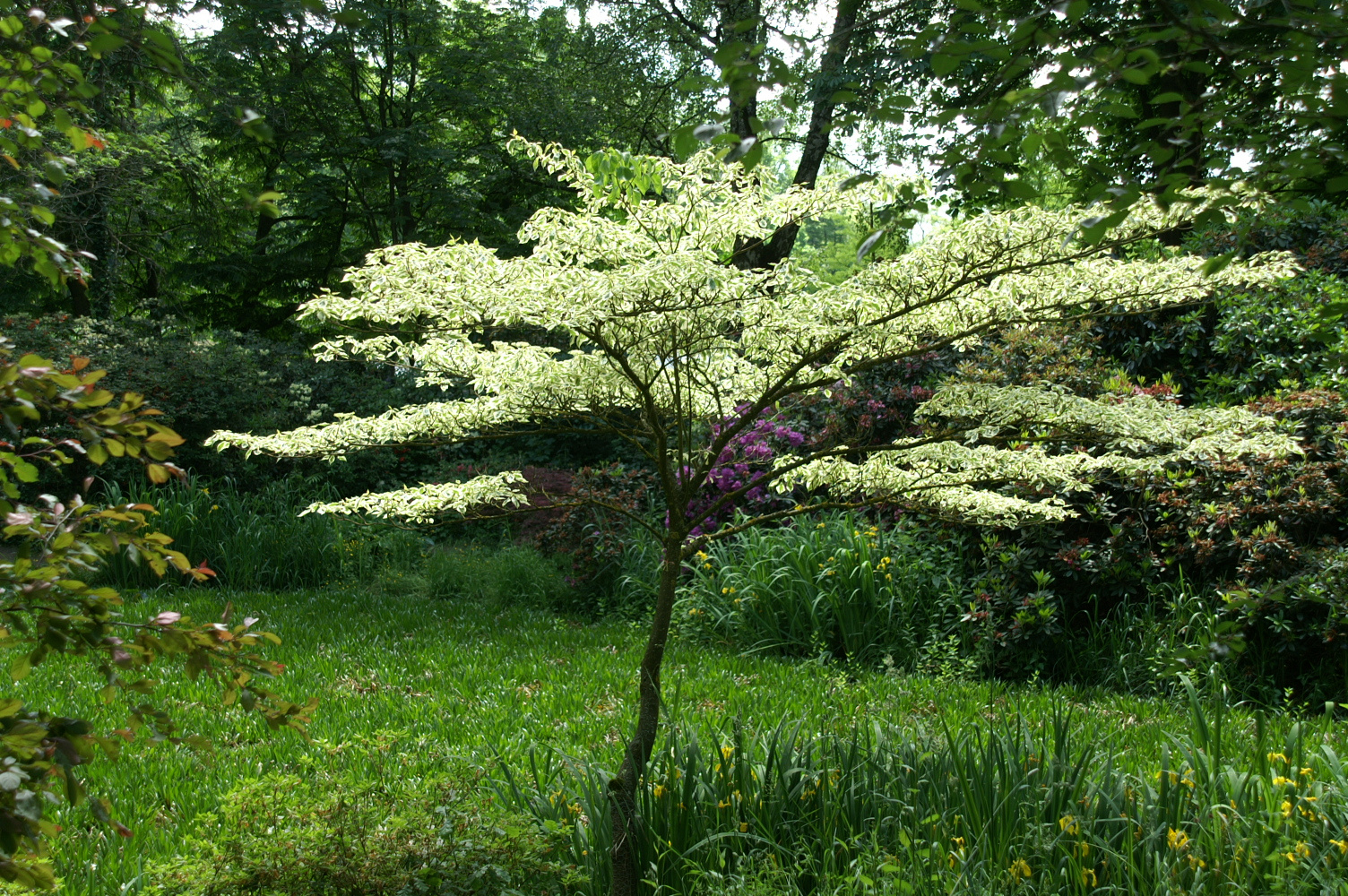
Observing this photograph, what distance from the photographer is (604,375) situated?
312cm

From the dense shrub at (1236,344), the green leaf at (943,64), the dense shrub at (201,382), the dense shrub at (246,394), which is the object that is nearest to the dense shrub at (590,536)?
the dense shrub at (246,394)

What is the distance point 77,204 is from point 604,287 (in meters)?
12.1

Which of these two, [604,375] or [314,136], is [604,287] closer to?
[604,375]

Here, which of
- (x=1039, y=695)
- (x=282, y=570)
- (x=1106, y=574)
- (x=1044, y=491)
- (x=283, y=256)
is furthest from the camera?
(x=283, y=256)

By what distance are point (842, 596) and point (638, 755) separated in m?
3.37

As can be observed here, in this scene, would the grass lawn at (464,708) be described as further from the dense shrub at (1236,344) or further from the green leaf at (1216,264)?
the dense shrub at (1236,344)

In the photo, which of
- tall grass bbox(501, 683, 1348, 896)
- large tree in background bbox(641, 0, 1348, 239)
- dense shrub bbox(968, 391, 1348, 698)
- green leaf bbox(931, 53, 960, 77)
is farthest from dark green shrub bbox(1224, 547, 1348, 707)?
green leaf bbox(931, 53, 960, 77)

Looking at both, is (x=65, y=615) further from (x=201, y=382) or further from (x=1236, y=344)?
(x=201, y=382)

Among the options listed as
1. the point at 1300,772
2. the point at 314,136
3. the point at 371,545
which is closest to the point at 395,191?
the point at 314,136

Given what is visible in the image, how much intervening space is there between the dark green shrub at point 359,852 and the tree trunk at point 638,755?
194 mm

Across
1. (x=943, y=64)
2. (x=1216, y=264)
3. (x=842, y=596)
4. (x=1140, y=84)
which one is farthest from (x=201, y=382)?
(x=1216, y=264)

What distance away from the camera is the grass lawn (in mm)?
3506

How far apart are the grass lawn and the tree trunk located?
1.12 ft

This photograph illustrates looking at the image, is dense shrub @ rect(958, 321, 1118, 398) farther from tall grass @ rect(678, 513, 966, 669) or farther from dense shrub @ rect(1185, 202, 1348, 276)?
tall grass @ rect(678, 513, 966, 669)
